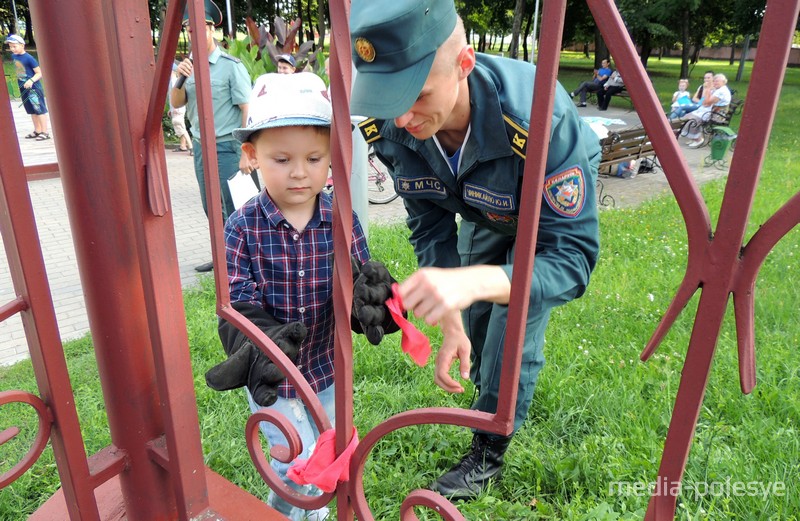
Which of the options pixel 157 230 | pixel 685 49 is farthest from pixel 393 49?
pixel 685 49

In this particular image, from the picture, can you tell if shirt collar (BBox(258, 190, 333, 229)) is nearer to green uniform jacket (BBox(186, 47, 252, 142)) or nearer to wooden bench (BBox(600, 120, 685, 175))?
green uniform jacket (BBox(186, 47, 252, 142))

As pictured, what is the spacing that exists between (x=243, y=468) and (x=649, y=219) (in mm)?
4657

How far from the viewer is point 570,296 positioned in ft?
4.87

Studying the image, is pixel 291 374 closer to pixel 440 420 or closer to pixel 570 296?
pixel 440 420

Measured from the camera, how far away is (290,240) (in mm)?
1635

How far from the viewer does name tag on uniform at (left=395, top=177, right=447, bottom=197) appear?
1.83 metres

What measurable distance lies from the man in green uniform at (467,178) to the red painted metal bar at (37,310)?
64cm

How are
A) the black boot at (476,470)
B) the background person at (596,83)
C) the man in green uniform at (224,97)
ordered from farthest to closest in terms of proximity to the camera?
1. the background person at (596,83)
2. the man in green uniform at (224,97)
3. the black boot at (476,470)

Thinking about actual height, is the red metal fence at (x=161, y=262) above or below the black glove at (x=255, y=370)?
above

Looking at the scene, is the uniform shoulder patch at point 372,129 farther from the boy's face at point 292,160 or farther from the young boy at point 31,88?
the young boy at point 31,88

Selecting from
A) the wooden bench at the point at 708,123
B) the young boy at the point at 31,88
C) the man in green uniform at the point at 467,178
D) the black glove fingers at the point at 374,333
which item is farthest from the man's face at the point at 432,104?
the wooden bench at the point at 708,123

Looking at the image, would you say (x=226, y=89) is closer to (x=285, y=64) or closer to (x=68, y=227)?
(x=285, y=64)

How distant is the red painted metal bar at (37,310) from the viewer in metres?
1.00

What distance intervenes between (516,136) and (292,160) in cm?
59
